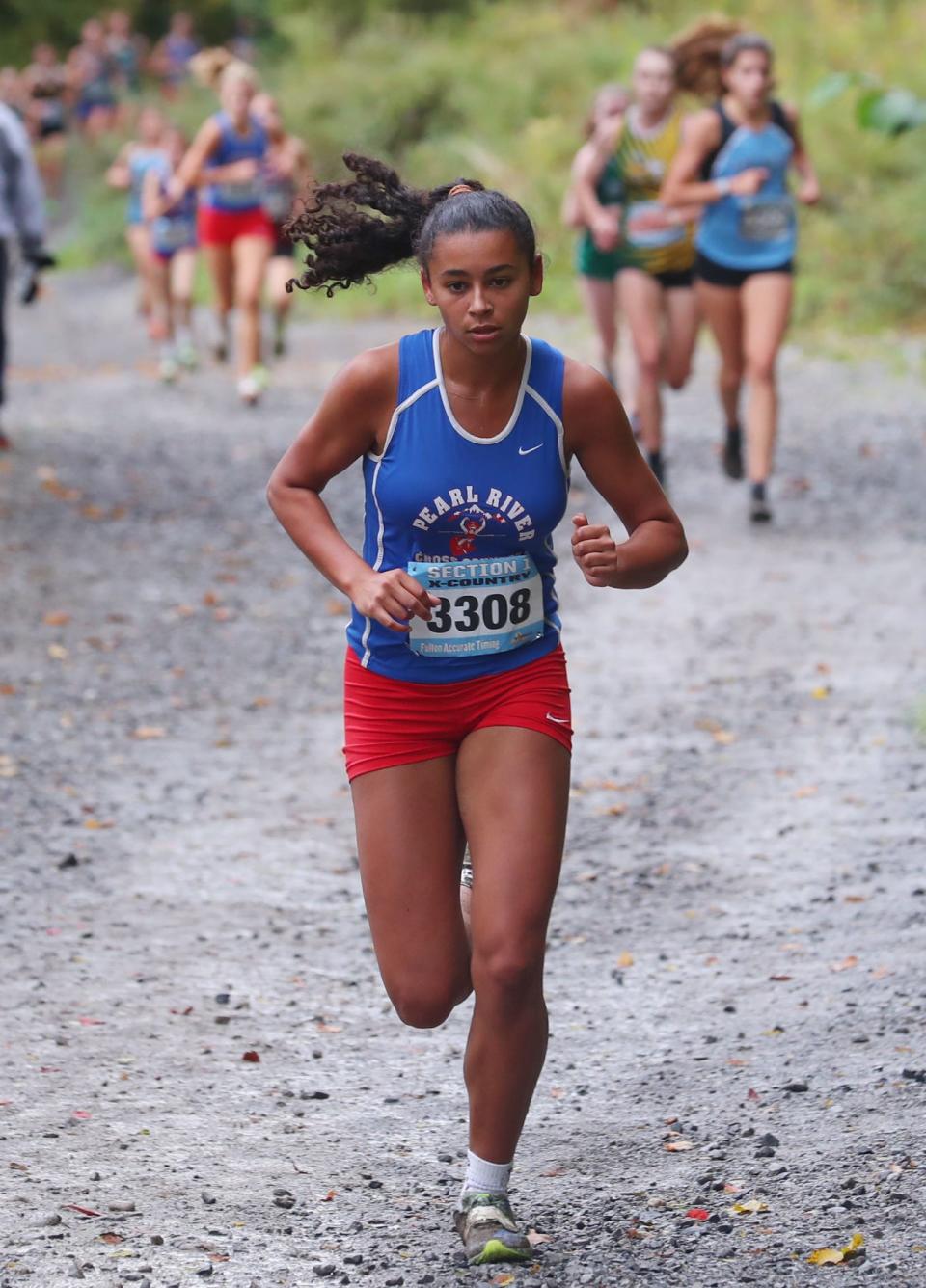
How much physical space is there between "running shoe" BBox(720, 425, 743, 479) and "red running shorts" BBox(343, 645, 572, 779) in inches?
296

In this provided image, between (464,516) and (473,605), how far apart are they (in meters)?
0.19

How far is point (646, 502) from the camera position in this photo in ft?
13.3

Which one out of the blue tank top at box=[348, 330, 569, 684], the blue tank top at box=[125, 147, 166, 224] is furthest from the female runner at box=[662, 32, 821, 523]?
the blue tank top at box=[125, 147, 166, 224]

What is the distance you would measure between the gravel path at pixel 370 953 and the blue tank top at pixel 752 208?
152 cm

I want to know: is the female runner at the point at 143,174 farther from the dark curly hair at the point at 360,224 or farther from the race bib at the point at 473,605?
the race bib at the point at 473,605

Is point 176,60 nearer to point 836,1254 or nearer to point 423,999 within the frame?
point 423,999

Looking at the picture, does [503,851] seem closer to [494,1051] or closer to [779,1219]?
[494,1051]

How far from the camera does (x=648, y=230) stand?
10969 millimetres

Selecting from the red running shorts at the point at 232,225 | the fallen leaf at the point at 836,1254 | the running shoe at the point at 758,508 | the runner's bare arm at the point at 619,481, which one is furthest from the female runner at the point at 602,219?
the fallen leaf at the point at 836,1254

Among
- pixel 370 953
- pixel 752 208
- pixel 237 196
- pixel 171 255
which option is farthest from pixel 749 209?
pixel 171 255

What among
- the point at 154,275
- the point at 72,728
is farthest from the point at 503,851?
the point at 154,275

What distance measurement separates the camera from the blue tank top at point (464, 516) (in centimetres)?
386

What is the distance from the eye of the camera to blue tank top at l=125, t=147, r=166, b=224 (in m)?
19.2

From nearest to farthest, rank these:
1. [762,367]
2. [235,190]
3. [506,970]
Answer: [506,970], [762,367], [235,190]
